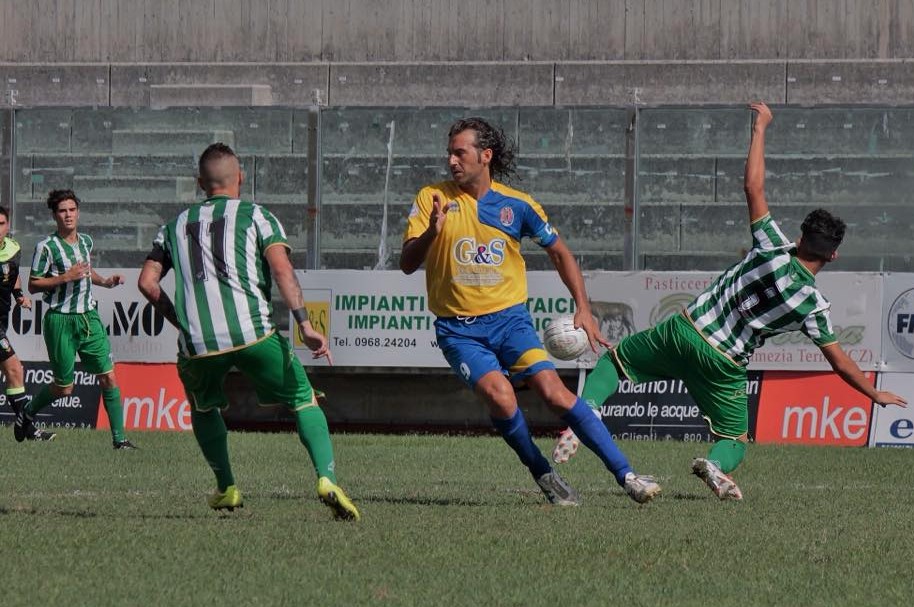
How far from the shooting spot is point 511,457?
13.9m

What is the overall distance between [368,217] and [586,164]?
2438mm

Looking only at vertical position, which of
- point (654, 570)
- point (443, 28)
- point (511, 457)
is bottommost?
point (511, 457)

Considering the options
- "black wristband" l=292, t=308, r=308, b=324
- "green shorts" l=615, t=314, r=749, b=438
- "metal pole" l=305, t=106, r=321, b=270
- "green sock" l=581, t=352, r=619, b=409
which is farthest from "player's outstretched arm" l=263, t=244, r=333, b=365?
"metal pole" l=305, t=106, r=321, b=270

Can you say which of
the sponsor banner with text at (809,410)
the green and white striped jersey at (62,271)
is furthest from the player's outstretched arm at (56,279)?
the sponsor banner with text at (809,410)

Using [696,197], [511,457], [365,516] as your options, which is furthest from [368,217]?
[365,516]

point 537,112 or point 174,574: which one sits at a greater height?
point 537,112

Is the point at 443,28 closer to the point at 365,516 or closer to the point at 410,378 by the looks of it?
the point at 410,378

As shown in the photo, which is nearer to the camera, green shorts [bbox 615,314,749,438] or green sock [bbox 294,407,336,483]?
green sock [bbox 294,407,336,483]

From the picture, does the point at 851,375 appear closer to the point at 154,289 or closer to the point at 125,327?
the point at 154,289

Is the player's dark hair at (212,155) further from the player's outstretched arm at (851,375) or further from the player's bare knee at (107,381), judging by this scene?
the player's bare knee at (107,381)

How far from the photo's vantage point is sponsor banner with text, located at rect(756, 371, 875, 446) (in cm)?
1647

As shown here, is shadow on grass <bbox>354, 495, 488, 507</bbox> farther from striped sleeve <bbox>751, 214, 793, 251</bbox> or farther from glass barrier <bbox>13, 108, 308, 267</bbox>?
glass barrier <bbox>13, 108, 308, 267</bbox>

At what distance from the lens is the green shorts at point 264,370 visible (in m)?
8.16

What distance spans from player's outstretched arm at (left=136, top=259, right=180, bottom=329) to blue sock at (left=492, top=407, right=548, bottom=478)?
1.90 metres
